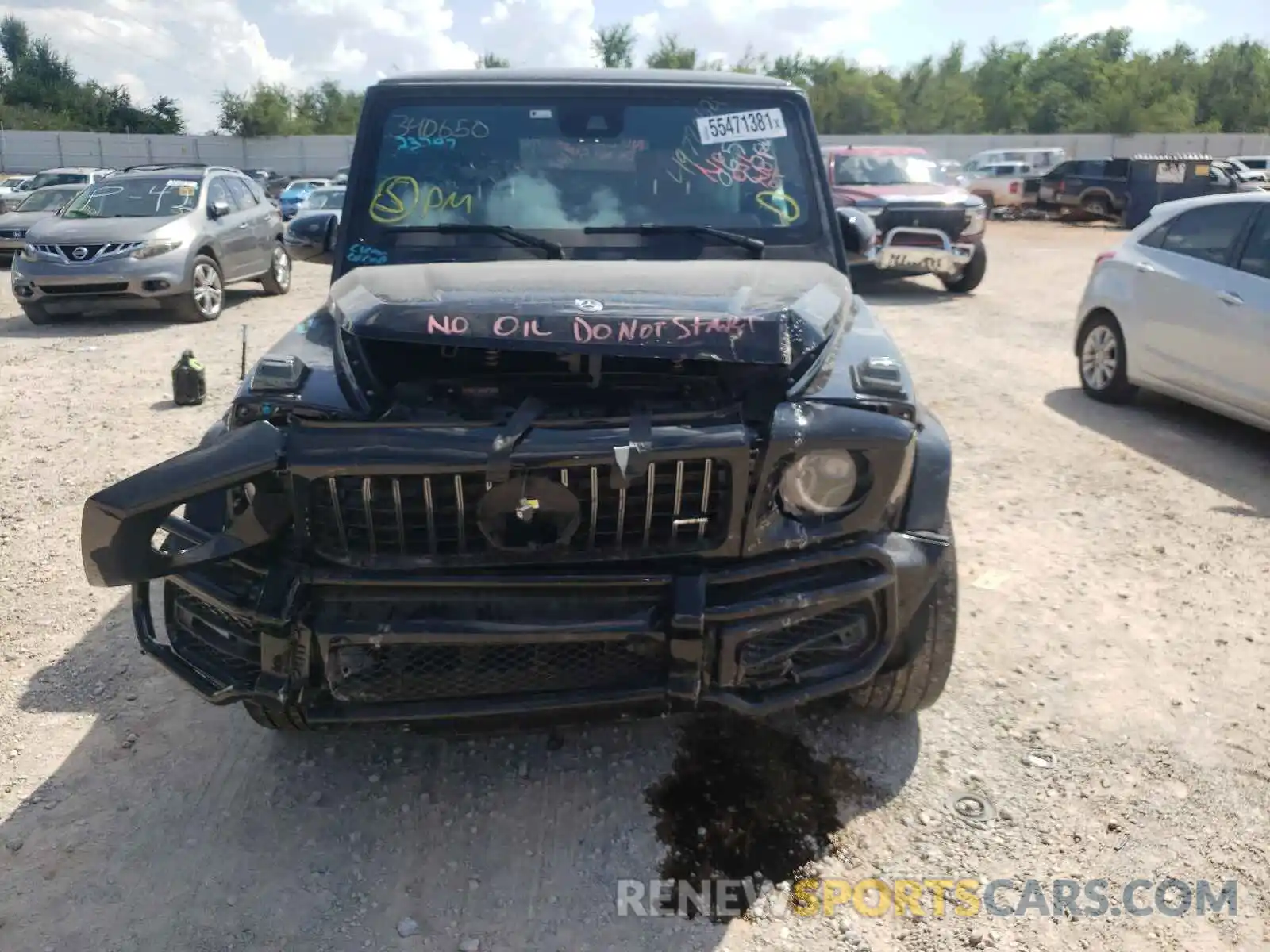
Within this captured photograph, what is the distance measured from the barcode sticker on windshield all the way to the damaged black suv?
1.04 m

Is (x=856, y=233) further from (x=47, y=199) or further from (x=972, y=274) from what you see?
(x=47, y=199)

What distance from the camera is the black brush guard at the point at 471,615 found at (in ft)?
7.32

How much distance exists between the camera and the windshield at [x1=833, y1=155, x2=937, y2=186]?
12.4 m

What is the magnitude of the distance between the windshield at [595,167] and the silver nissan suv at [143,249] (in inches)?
303

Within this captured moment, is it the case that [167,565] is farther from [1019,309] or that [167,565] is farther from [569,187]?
[1019,309]

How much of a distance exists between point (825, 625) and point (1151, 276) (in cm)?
541

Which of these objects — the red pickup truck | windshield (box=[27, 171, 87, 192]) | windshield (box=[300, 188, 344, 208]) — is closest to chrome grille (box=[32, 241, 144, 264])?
windshield (box=[300, 188, 344, 208])

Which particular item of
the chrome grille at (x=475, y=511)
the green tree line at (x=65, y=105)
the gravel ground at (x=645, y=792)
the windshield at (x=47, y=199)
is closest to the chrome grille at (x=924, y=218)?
the gravel ground at (x=645, y=792)

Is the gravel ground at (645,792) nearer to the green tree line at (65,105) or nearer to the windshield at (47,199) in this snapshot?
→ the windshield at (47,199)

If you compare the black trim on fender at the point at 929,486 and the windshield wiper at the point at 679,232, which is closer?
the black trim on fender at the point at 929,486

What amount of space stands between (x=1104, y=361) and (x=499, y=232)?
534 centimetres

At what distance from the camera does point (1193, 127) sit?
52.9 meters

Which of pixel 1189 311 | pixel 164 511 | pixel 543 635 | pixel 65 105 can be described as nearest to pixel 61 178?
pixel 1189 311

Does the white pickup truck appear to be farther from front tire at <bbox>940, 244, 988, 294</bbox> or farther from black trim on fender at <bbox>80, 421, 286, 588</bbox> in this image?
black trim on fender at <bbox>80, 421, 286, 588</bbox>
